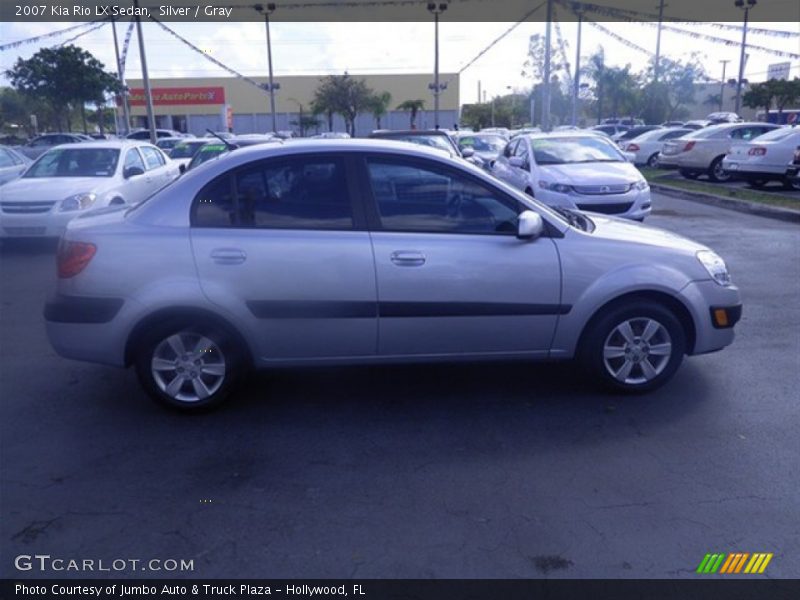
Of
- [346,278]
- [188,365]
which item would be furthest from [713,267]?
[188,365]

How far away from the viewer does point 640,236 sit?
16.2ft

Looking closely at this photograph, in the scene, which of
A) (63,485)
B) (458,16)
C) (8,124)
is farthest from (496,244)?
(8,124)

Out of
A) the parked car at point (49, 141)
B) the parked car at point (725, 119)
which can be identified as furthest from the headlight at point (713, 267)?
the parked car at point (49, 141)

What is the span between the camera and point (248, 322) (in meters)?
4.49

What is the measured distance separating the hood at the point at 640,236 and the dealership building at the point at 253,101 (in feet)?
A: 190

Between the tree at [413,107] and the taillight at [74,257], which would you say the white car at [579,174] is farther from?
the tree at [413,107]

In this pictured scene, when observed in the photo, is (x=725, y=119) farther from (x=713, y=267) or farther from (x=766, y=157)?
(x=713, y=267)

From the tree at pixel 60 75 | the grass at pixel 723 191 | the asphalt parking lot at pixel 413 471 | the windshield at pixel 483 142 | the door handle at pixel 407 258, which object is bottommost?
the asphalt parking lot at pixel 413 471

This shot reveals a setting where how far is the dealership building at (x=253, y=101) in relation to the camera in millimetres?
62562

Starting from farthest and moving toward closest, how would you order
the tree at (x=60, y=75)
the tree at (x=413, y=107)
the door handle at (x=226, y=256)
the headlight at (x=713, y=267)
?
the tree at (x=413, y=107), the tree at (x=60, y=75), the headlight at (x=713, y=267), the door handle at (x=226, y=256)

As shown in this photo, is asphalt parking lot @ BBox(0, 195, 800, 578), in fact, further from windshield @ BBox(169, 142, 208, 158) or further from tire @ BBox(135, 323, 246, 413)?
windshield @ BBox(169, 142, 208, 158)

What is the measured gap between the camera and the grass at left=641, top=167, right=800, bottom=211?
14238 mm

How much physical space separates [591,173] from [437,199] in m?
7.44

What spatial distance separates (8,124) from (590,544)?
6380cm
